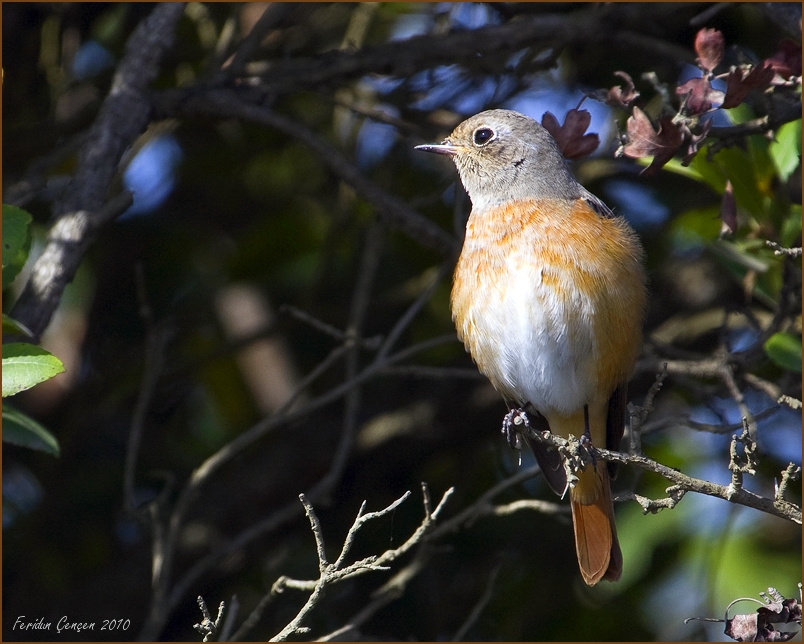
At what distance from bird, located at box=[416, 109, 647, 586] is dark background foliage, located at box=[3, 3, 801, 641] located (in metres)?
0.35

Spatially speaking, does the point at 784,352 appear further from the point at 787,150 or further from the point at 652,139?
the point at 652,139

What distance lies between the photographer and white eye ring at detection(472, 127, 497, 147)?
171 inches

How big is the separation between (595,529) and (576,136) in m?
1.65

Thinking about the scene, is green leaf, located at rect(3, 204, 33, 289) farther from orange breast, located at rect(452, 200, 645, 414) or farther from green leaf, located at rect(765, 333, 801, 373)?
green leaf, located at rect(765, 333, 801, 373)

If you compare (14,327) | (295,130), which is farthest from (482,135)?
(14,327)

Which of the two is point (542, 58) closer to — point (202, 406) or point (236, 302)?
point (236, 302)

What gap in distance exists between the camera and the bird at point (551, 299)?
369cm

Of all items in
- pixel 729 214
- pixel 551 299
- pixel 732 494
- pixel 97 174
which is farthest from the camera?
pixel 97 174

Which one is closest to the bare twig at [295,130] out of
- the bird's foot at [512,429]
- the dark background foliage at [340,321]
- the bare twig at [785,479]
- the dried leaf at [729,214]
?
the dark background foliage at [340,321]

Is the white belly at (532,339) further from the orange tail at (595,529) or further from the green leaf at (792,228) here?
the green leaf at (792,228)

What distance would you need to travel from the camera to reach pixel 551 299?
368 centimetres

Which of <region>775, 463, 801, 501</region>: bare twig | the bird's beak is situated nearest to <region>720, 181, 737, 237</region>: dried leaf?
the bird's beak

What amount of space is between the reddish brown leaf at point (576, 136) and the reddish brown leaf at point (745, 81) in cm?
63

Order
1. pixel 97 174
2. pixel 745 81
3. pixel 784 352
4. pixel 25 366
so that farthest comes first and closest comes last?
pixel 784 352, pixel 97 174, pixel 745 81, pixel 25 366
